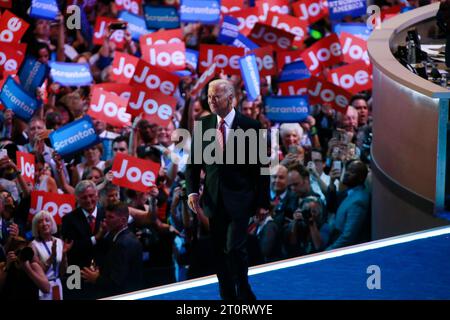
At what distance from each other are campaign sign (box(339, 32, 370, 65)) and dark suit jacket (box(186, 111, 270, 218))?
211 inches

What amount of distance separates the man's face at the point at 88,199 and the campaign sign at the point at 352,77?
9.94ft

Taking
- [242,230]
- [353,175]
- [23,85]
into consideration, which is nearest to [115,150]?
[23,85]

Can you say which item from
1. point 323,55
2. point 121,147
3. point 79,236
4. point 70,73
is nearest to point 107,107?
point 121,147

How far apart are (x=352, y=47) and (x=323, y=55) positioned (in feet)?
1.22

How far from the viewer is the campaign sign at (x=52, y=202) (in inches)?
369

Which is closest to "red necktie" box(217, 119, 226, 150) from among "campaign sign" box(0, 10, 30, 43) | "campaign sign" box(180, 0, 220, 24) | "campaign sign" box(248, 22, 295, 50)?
"campaign sign" box(0, 10, 30, 43)

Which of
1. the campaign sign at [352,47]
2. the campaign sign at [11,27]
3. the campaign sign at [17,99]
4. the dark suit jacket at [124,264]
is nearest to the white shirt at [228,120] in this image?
the dark suit jacket at [124,264]

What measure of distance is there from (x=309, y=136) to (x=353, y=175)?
1168 millimetres

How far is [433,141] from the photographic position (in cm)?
796

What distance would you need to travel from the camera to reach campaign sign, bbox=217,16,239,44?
464 inches

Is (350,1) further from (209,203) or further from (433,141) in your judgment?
(209,203)

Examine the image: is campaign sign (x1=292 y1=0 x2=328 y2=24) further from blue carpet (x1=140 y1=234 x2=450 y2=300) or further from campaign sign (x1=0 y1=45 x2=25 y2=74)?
blue carpet (x1=140 y1=234 x2=450 y2=300)

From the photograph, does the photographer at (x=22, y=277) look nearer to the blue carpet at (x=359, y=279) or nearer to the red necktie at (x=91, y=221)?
the red necktie at (x=91, y=221)

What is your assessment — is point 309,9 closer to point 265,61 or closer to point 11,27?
point 265,61
